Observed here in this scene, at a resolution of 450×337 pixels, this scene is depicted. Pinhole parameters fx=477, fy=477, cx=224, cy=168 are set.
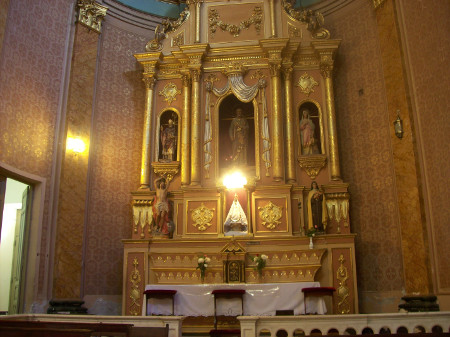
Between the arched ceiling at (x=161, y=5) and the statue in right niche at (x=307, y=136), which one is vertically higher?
the arched ceiling at (x=161, y=5)

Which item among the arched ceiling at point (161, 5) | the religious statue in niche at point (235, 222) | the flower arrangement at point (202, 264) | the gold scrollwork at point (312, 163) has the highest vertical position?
the arched ceiling at point (161, 5)

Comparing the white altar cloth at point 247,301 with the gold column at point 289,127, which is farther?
the gold column at point 289,127

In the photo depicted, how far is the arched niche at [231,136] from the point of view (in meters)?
12.0

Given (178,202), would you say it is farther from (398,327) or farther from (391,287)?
(398,327)

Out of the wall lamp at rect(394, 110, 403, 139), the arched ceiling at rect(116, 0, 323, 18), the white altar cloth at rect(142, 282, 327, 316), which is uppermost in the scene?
the arched ceiling at rect(116, 0, 323, 18)

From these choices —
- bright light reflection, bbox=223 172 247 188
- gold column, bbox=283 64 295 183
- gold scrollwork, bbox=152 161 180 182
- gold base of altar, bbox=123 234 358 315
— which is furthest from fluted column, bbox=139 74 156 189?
gold column, bbox=283 64 295 183

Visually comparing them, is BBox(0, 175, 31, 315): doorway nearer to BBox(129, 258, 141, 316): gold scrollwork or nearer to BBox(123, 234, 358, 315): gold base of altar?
BBox(123, 234, 358, 315): gold base of altar

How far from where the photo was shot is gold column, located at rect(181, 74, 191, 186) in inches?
467

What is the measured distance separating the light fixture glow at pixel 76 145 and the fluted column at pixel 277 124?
180 inches

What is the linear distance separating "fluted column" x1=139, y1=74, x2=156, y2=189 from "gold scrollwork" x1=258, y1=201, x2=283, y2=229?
2927mm

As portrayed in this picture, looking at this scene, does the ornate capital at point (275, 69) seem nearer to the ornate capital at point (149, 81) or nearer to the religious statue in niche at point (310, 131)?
the religious statue in niche at point (310, 131)

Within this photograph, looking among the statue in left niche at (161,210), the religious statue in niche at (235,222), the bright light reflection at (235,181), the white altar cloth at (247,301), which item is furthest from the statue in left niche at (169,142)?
the white altar cloth at (247,301)

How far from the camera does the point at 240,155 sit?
12.1 meters

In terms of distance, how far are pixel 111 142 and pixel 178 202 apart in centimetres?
230
